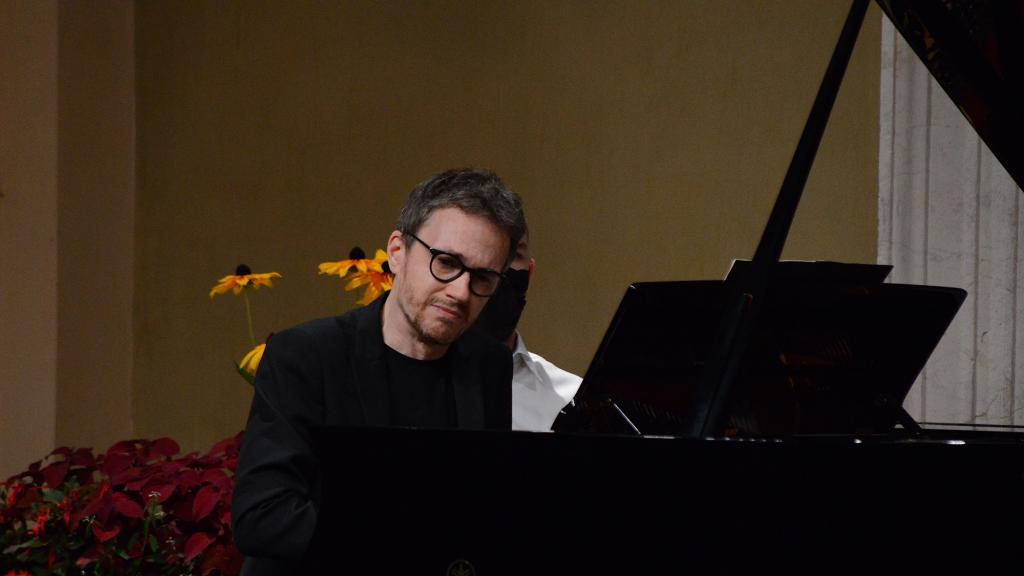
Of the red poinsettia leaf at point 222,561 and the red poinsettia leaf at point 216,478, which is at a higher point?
the red poinsettia leaf at point 216,478

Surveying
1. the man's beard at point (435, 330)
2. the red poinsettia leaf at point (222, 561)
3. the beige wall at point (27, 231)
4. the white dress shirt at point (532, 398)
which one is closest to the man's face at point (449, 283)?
the man's beard at point (435, 330)

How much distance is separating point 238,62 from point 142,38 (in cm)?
45

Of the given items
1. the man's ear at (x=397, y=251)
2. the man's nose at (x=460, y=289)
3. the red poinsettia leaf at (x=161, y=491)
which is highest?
the man's ear at (x=397, y=251)

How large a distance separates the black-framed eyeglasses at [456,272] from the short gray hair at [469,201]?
74 millimetres

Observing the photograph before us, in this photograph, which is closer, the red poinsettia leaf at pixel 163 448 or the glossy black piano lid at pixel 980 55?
the glossy black piano lid at pixel 980 55

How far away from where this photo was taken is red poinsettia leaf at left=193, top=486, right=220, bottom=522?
2.29m

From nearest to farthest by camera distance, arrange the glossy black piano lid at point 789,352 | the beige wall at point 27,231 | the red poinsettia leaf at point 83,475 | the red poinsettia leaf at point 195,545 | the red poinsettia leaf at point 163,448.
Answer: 1. the glossy black piano lid at point 789,352
2. the red poinsettia leaf at point 195,545
3. the red poinsettia leaf at point 83,475
4. the red poinsettia leaf at point 163,448
5. the beige wall at point 27,231

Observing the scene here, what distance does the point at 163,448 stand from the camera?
8.63ft

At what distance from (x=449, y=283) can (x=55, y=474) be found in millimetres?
1224

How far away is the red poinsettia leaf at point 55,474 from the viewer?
2.46m

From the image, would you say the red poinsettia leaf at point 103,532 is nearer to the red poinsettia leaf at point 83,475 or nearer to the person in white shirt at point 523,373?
the red poinsettia leaf at point 83,475

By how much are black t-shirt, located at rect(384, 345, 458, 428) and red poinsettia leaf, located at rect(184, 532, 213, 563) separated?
65 cm

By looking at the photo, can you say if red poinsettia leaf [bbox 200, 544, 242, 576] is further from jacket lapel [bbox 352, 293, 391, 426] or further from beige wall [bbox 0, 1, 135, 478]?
beige wall [bbox 0, 1, 135, 478]

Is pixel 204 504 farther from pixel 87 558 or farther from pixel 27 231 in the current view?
pixel 27 231
